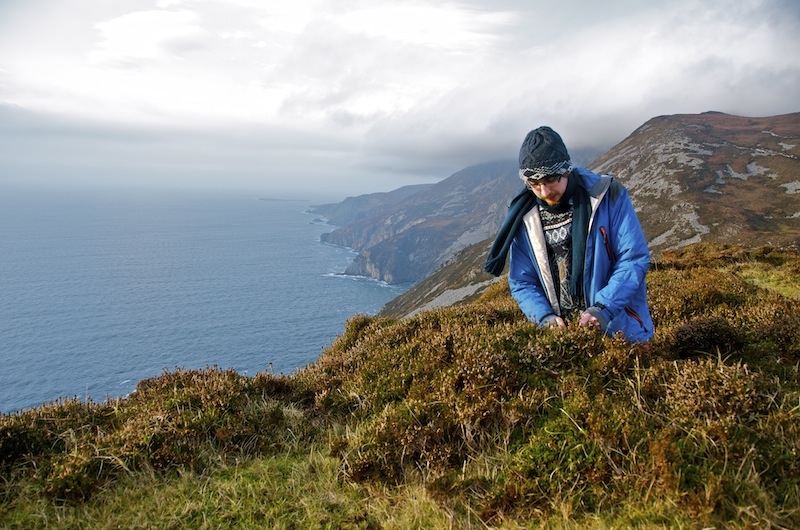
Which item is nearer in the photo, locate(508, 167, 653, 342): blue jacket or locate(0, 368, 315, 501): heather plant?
locate(0, 368, 315, 501): heather plant

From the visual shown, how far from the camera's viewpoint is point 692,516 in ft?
11.1

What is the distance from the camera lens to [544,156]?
5637 millimetres

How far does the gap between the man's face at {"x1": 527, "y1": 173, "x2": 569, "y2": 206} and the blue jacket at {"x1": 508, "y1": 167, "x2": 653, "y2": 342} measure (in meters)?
0.26

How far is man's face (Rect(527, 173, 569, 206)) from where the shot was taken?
19.0 ft

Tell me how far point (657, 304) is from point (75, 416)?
10669 mm

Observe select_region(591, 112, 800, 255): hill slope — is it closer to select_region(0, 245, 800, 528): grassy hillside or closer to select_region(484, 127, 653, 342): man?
select_region(484, 127, 653, 342): man

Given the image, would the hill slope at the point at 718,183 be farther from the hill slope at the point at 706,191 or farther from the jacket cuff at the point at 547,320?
the jacket cuff at the point at 547,320

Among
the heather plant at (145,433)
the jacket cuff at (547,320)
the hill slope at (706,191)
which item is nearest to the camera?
the heather plant at (145,433)

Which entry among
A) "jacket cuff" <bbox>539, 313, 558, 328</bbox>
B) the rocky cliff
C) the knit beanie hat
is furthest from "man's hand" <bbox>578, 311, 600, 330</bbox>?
the rocky cliff

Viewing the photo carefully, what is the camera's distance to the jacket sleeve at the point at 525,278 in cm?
650

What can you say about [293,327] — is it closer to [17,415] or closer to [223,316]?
[223,316]

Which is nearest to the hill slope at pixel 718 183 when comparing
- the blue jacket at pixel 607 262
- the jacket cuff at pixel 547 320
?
the blue jacket at pixel 607 262

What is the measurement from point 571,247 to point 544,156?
1.32 m

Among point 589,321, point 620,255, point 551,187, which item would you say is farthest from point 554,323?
point 551,187
